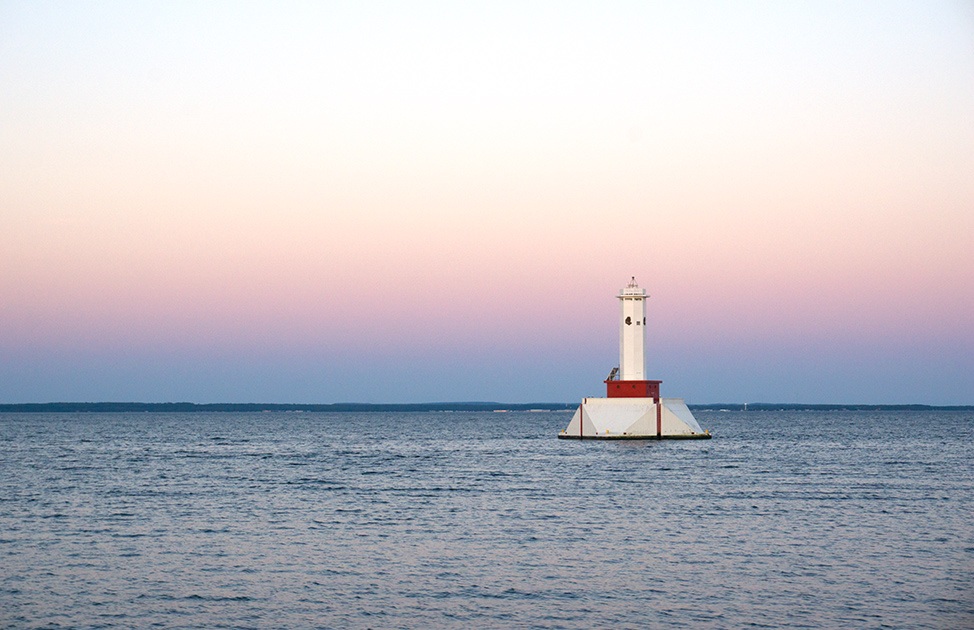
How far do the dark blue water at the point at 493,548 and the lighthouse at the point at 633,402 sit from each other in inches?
736

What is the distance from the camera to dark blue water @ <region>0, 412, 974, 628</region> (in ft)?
73.6

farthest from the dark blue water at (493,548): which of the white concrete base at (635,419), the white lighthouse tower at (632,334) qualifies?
the white lighthouse tower at (632,334)

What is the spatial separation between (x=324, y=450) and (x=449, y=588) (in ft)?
200

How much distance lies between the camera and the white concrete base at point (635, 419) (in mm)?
75438

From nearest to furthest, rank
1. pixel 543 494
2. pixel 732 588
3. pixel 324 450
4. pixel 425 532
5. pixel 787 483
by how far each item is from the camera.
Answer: pixel 732 588 → pixel 425 532 → pixel 543 494 → pixel 787 483 → pixel 324 450

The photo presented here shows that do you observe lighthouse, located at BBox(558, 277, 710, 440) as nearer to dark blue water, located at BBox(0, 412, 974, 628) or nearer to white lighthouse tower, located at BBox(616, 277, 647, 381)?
white lighthouse tower, located at BBox(616, 277, 647, 381)

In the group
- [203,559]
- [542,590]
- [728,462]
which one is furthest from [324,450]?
[542,590]

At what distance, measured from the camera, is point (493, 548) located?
1168 inches

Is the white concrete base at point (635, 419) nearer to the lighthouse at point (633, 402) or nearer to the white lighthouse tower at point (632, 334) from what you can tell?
the lighthouse at point (633, 402)

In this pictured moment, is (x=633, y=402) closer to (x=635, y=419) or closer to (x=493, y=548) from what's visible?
(x=635, y=419)

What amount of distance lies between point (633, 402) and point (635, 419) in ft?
3.97

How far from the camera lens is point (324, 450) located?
84.2 meters

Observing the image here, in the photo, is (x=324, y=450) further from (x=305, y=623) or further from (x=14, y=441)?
(x=305, y=623)

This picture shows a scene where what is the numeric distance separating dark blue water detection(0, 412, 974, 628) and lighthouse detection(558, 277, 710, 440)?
61.3ft
